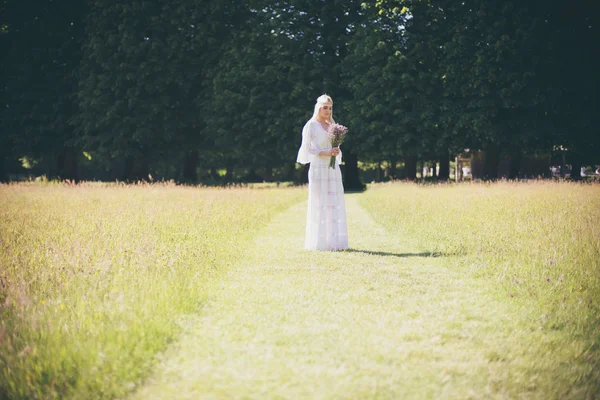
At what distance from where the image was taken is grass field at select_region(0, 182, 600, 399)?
3.19 m

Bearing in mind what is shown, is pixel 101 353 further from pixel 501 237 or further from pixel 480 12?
pixel 480 12

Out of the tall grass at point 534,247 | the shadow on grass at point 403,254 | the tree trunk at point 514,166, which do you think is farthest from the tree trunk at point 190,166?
the shadow on grass at point 403,254

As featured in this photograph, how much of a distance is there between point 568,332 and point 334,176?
5107 millimetres

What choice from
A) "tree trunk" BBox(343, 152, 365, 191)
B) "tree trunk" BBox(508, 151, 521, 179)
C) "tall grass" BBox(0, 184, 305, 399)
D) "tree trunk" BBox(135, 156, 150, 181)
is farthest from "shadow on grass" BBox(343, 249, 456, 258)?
"tree trunk" BBox(135, 156, 150, 181)

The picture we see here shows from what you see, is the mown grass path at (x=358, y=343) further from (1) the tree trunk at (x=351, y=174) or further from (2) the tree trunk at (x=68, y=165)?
(2) the tree trunk at (x=68, y=165)

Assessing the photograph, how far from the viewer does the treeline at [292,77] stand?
25750mm

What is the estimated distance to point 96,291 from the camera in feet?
15.9

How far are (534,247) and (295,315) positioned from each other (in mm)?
4718

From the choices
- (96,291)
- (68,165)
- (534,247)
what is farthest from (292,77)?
(96,291)

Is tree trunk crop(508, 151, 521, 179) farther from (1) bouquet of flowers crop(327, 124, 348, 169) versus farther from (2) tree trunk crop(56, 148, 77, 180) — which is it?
(2) tree trunk crop(56, 148, 77, 180)

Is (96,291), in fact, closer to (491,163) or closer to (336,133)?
(336,133)

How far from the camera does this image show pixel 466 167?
→ 99750mm

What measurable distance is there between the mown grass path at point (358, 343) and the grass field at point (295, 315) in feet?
0.05

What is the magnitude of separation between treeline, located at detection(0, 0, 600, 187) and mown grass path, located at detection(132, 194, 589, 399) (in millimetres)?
22754
